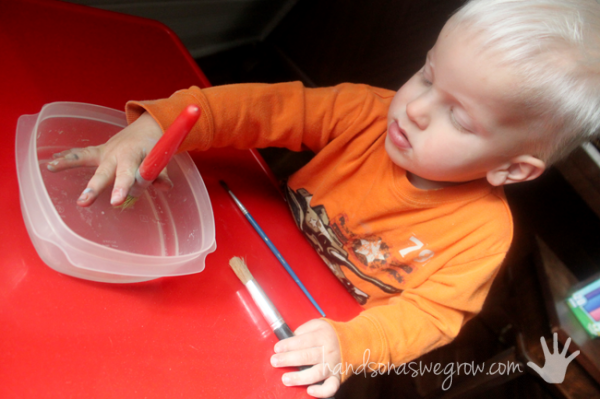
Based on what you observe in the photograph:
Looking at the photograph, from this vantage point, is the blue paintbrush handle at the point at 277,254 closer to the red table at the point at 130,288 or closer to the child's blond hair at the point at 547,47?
the red table at the point at 130,288

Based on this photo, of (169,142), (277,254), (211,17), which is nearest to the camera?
(169,142)

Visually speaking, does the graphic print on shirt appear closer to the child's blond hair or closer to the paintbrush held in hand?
the paintbrush held in hand

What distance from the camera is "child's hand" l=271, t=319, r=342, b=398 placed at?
0.44 meters

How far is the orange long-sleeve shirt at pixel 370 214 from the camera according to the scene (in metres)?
0.50

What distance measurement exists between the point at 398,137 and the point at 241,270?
26cm

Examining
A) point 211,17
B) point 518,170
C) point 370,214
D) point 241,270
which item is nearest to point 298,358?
point 241,270

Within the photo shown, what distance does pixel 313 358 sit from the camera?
447 mm

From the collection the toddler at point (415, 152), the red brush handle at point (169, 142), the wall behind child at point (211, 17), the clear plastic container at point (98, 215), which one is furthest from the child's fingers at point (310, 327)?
the wall behind child at point (211, 17)

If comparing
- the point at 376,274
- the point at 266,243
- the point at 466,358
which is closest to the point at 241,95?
the point at 266,243

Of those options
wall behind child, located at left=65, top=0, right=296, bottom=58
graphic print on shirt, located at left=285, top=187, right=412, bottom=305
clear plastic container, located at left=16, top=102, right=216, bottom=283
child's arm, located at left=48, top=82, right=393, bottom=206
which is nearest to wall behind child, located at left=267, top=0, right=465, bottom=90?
wall behind child, located at left=65, top=0, right=296, bottom=58

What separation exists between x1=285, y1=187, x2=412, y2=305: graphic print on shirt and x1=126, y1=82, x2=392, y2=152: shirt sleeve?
0.10 metres

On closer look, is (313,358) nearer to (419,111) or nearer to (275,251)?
(275,251)

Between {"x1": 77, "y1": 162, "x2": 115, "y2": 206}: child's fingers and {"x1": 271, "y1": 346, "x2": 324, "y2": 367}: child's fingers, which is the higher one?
{"x1": 77, "y1": 162, "x2": 115, "y2": 206}: child's fingers

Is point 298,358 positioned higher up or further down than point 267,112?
further down
